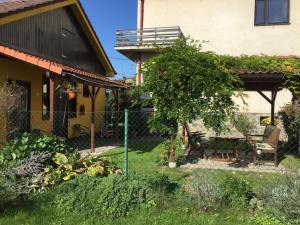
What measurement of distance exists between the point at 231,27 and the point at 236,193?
14.4 m

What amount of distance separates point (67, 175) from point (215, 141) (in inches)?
229

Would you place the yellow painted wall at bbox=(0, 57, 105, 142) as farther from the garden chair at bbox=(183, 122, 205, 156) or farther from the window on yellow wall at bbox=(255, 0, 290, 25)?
the window on yellow wall at bbox=(255, 0, 290, 25)

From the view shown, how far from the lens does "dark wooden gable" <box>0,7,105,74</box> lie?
1180 centimetres

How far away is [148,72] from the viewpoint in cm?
820

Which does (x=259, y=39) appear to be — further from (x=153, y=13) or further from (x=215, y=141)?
(x=215, y=141)

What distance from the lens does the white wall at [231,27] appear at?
56.6 feet

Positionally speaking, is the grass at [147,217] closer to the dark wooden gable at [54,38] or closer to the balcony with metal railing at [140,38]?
the dark wooden gable at [54,38]

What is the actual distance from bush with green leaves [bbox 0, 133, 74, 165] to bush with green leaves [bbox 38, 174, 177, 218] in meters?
1.51

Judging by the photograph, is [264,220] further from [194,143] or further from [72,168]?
[194,143]

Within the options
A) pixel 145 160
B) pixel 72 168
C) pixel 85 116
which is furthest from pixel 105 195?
pixel 85 116

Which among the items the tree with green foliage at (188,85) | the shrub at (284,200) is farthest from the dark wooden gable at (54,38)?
the shrub at (284,200)

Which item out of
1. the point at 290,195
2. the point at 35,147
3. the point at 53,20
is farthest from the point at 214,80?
the point at 53,20

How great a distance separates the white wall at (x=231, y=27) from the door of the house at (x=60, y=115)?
24.8 feet

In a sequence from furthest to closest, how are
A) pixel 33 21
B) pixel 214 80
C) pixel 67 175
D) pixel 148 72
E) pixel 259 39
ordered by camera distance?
pixel 259 39 → pixel 33 21 → pixel 148 72 → pixel 214 80 → pixel 67 175
